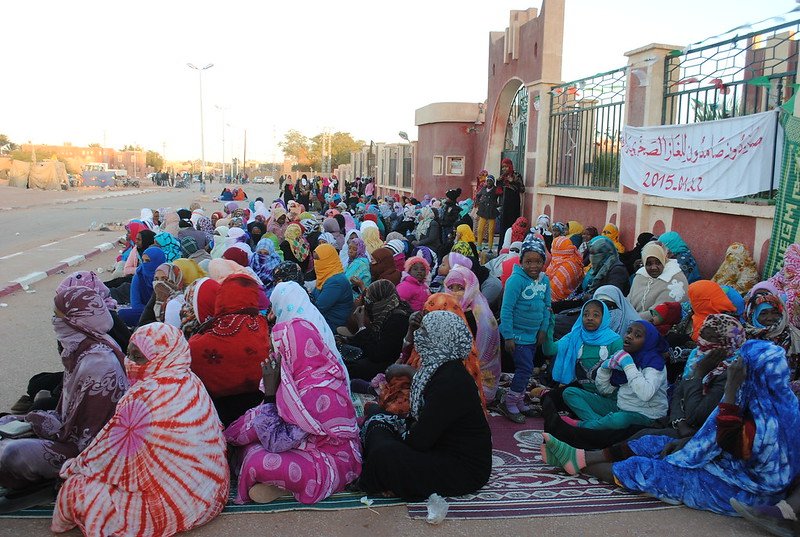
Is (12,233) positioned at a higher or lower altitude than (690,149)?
lower

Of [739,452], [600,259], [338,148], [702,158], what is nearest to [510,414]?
[739,452]

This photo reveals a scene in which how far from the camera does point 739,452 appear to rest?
322 centimetres

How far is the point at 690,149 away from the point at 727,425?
4.99 m

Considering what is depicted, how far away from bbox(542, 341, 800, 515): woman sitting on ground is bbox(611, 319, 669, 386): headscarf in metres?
0.82

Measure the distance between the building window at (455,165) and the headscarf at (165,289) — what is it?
13.9 meters

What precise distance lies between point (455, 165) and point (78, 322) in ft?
53.0

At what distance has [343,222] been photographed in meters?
12.4

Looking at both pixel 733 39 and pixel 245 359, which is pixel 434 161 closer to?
pixel 733 39

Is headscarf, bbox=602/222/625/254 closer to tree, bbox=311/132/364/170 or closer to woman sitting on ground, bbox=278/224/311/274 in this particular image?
woman sitting on ground, bbox=278/224/311/274

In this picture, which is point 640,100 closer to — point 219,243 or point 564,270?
point 564,270

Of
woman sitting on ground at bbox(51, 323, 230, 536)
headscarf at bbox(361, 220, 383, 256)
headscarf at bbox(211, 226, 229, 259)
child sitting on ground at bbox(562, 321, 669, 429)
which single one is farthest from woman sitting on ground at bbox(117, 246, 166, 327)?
child sitting on ground at bbox(562, 321, 669, 429)

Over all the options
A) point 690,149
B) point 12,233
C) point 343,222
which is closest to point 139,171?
point 12,233

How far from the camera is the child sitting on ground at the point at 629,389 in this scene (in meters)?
4.12

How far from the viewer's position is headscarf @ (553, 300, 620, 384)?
4.50m
